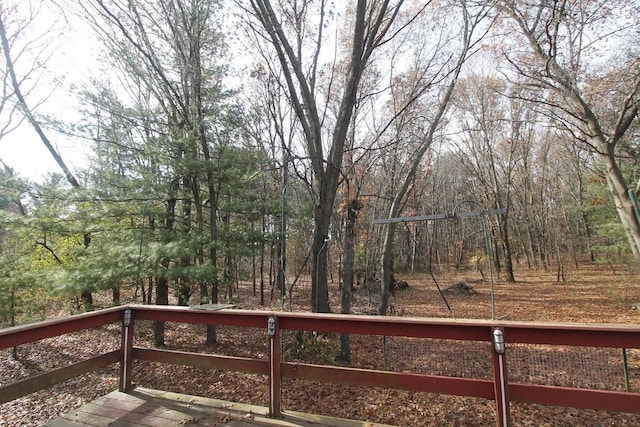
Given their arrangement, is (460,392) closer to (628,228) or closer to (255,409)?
(255,409)

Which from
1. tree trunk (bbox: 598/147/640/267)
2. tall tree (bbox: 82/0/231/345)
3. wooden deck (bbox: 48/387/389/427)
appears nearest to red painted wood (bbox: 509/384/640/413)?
wooden deck (bbox: 48/387/389/427)

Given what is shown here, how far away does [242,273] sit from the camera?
6070mm

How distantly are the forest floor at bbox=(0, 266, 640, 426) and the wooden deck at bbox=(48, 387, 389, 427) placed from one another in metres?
1.40

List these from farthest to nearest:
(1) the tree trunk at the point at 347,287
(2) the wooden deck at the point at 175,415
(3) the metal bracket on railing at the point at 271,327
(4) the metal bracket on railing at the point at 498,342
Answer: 1. (1) the tree trunk at the point at 347,287
2. (3) the metal bracket on railing at the point at 271,327
3. (2) the wooden deck at the point at 175,415
4. (4) the metal bracket on railing at the point at 498,342

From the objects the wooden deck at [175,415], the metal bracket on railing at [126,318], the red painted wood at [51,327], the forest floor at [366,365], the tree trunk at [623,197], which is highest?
the tree trunk at [623,197]

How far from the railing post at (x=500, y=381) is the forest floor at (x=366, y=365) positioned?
1506mm

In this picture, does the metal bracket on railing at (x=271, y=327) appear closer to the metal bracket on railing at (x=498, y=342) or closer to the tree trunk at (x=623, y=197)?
the metal bracket on railing at (x=498, y=342)

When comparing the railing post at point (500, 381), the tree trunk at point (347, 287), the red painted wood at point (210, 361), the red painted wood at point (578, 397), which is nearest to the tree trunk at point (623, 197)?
the tree trunk at point (347, 287)

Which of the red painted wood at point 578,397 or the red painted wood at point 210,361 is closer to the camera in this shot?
the red painted wood at point 578,397

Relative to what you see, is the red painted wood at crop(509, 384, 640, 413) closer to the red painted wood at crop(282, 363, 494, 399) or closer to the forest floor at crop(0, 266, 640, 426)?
the red painted wood at crop(282, 363, 494, 399)

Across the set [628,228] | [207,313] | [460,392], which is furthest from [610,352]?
[207,313]

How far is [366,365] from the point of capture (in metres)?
5.07

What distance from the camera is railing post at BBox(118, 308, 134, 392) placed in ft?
9.33

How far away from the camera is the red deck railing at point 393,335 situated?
1836mm
